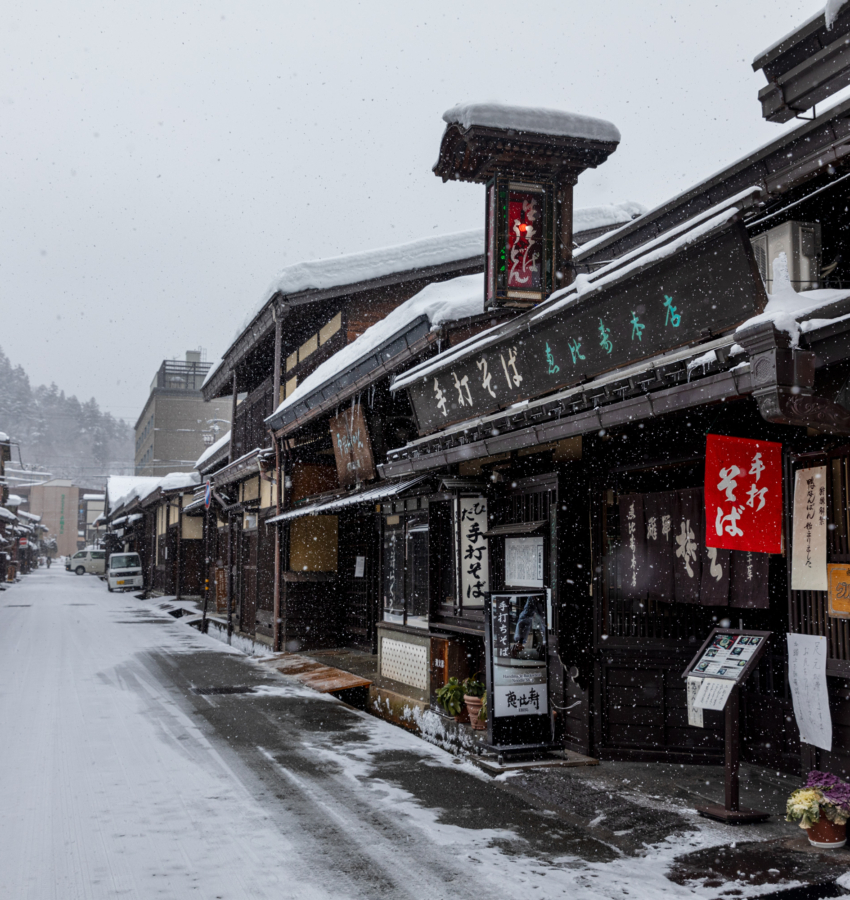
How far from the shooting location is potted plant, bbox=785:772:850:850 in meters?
6.30

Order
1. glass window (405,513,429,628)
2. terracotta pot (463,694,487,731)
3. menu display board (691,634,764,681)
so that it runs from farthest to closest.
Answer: glass window (405,513,429,628)
terracotta pot (463,694,487,731)
menu display board (691,634,764,681)

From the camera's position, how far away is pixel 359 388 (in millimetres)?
14461

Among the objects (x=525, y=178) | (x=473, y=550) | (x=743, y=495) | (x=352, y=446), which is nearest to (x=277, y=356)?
(x=352, y=446)

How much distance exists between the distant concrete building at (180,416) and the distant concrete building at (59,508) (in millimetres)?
59106

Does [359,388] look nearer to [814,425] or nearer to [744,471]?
[744,471]

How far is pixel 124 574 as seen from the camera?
48344 millimetres

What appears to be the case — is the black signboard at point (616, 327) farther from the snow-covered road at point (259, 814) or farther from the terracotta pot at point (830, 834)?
the snow-covered road at point (259, 814)

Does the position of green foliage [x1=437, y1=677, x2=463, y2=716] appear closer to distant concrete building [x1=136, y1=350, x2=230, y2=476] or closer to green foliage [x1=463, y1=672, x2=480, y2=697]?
green foliage [x1=463, y1=672, x2=480, y2=697]

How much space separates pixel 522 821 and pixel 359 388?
27.9 ft

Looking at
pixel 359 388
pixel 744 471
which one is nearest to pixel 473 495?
pixel 359 388

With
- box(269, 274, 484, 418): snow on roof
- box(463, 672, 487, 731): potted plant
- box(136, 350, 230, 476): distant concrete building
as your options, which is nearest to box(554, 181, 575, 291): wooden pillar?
box(269, 274, 484, 418): snow on roof

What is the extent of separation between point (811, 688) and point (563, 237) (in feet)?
18.8

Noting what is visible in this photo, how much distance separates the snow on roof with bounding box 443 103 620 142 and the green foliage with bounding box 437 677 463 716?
679 cm

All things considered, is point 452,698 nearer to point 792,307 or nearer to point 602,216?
point 792,307
